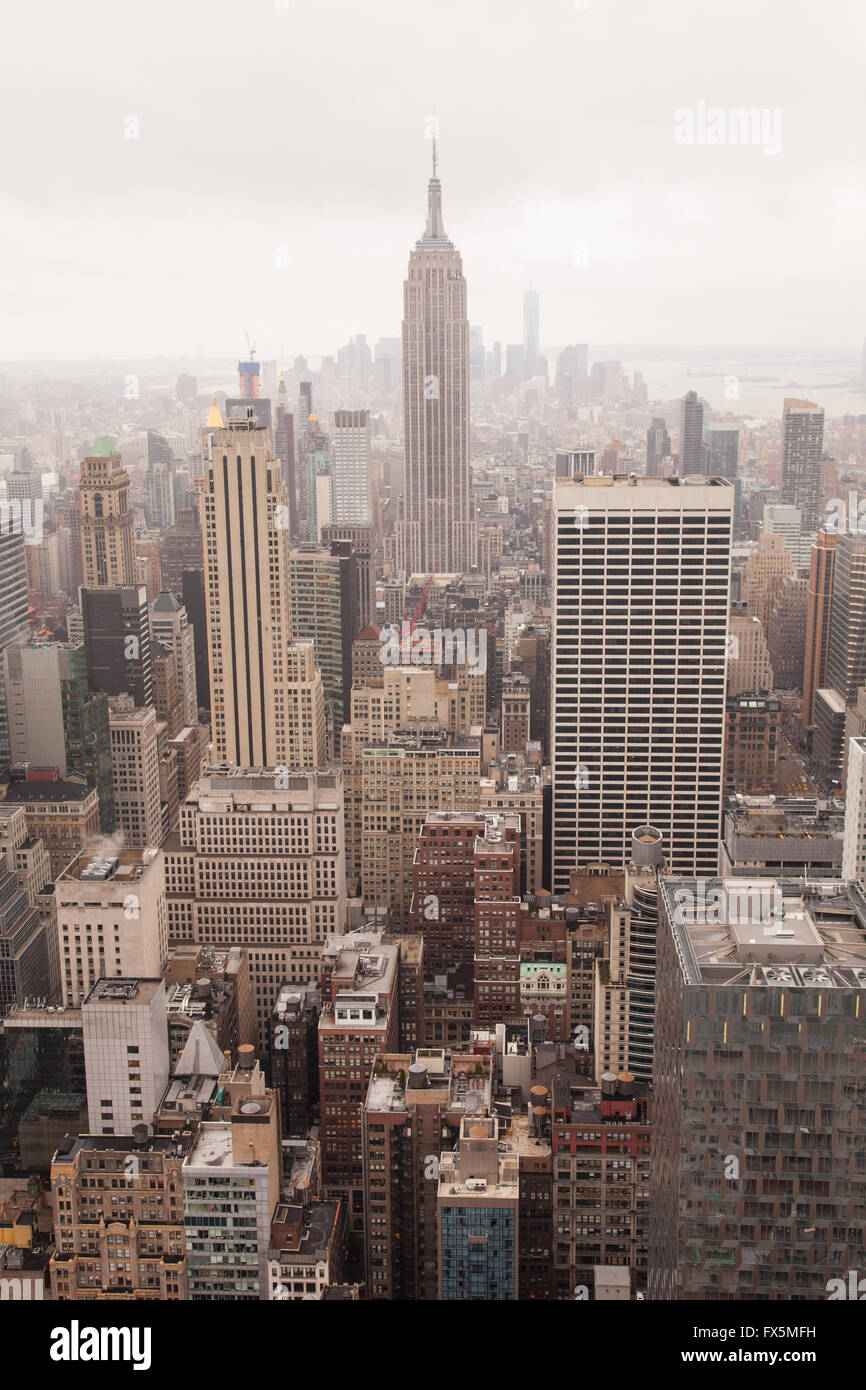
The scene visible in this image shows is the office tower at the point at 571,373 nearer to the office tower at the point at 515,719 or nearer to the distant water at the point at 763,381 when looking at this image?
the distant water at the point at 763,381

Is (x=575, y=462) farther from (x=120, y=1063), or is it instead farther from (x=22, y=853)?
(x=120, y=1063)

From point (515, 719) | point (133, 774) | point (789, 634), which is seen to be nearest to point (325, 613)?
point (515, 719)

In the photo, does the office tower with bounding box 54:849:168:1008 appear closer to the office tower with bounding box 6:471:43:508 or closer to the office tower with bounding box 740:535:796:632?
the office tower with bounding box 6:471:43:508

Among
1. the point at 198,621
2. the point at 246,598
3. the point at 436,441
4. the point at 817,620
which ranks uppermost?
the point at 436,441
